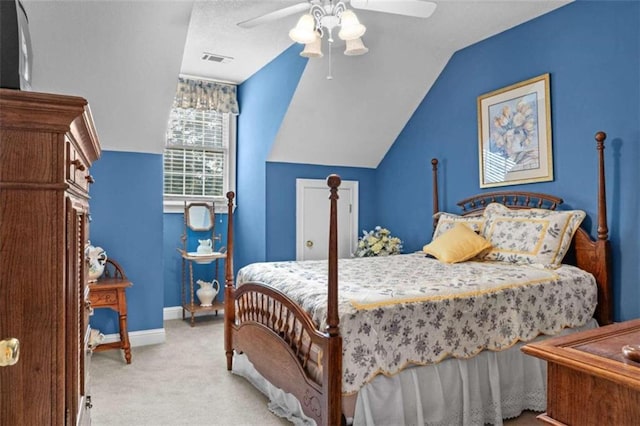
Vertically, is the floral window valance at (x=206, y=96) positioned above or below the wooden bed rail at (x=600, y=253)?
above

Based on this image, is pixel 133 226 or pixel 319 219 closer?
pixel 133 226

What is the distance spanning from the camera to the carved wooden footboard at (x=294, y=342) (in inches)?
73.9

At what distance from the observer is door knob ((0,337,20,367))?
2.51 ft

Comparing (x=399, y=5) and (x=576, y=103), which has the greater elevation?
(x=399, y=5)

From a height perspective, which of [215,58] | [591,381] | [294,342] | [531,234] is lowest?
[294,342]

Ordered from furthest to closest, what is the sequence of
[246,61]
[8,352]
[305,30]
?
Result: [246,61]
[305,30]
[8,352]

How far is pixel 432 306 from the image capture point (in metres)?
2.13

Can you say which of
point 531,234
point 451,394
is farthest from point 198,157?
point 451,394

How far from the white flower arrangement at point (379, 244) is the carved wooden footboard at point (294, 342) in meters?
1.74

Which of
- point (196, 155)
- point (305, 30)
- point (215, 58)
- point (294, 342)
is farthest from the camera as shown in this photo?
point (196, 155)

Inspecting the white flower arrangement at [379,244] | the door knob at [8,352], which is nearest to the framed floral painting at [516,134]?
the white flower arrangement at [379,244]

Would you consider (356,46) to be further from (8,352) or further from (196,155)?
(196,155)

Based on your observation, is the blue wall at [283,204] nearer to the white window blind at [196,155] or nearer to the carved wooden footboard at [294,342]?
the white window blind at [196,155]

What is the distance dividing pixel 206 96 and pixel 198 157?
70cm
